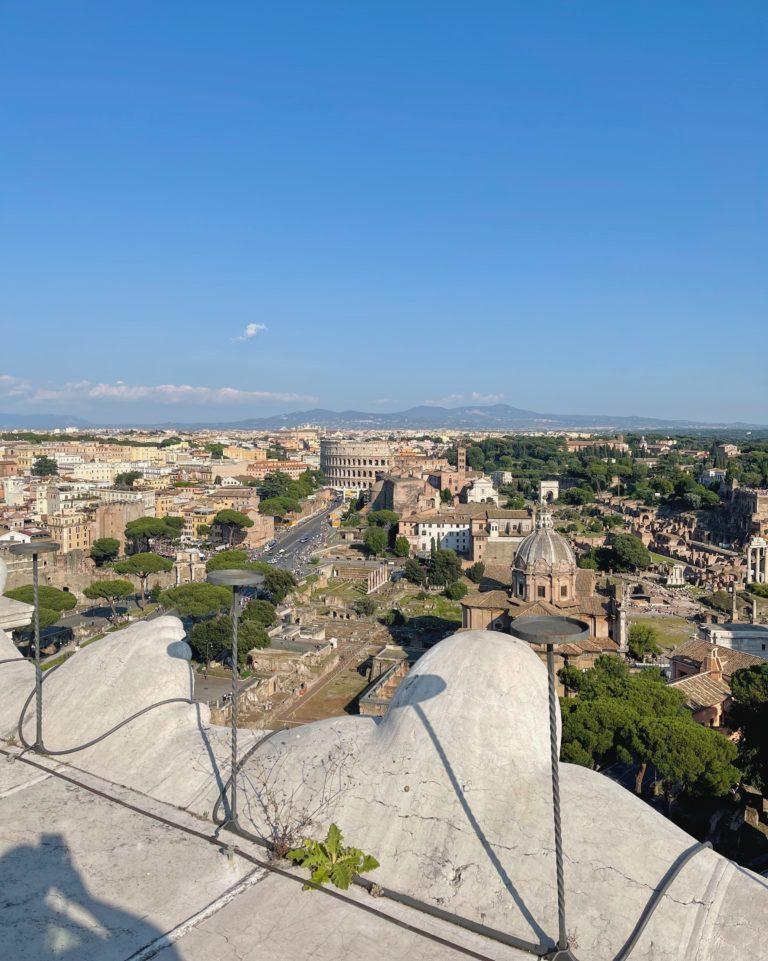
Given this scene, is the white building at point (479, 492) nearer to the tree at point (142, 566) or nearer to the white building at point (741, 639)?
the tree at point (142, 566)

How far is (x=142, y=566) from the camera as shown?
4162 centimetres

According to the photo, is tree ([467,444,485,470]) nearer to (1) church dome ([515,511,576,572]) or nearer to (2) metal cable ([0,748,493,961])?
(1) church dome ([515,511,576,572])

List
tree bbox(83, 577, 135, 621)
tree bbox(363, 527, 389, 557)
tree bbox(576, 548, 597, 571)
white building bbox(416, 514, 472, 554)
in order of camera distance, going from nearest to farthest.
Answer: tree bbox(83, 577, 135, 621)
tree bbox(576, 548, 597, 571)
tree bbox(363, 527, 389, 557)
white building bbox(416, 514, 472, 554)

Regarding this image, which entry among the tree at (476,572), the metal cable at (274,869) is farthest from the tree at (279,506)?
the metal cable at (274,869)

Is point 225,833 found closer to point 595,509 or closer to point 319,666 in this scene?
point 319,666

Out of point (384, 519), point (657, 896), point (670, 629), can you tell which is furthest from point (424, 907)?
point (384, 519)

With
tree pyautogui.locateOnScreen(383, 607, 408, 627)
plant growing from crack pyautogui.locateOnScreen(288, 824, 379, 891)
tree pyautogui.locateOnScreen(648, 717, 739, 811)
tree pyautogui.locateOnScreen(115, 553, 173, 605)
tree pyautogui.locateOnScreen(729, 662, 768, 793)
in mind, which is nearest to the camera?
plant growing from crack pyautogui.locateOnScreen(288, 824, 379, 891)

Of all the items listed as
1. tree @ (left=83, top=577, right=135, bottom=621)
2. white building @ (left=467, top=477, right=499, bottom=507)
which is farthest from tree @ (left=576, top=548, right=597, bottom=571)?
tree @ (left=83, top=577, right=135, bottom=621)

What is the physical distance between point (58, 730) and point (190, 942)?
3646 mm

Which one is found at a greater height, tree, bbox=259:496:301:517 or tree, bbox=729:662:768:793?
tree, bbox=729:662:768:793

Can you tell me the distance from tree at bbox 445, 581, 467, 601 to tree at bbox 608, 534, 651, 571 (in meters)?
13.5

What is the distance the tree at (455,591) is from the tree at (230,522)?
21471 mm

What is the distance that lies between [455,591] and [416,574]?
12.9 feet

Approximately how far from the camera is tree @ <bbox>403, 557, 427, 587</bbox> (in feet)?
147
